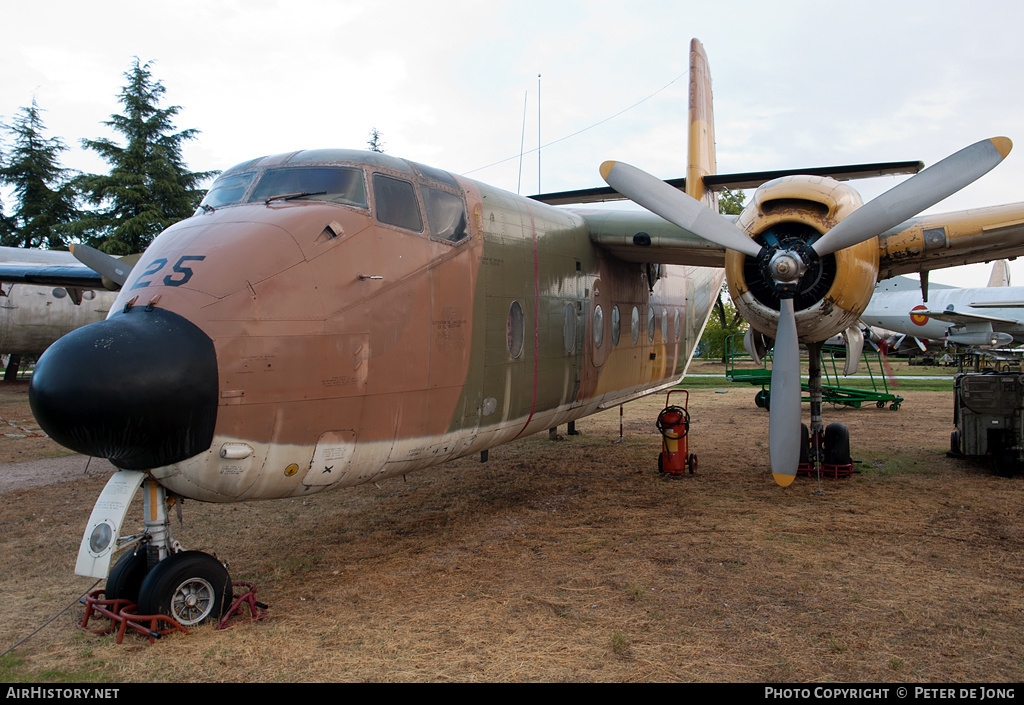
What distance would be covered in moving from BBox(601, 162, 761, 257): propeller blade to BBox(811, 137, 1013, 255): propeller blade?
44.3 inches

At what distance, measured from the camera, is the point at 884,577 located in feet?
18.6

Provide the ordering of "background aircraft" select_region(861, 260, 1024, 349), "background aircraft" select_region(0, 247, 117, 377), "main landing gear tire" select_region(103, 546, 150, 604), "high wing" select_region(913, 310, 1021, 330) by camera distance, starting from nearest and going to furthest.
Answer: "main landing gear tire" select_region(103, 546, 150, 604)
"background aircraft" select_region(0, 247, 117, 377)
"high wing" select_region(913, 310, 1021, 330)
"background aircraft" select_region(861, 260, 1024, 349)

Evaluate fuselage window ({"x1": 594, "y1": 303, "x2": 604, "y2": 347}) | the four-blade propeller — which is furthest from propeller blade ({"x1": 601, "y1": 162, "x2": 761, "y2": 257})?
fuselage window ({"x1": 594, "y1": 303, "x2": 604, "y2": 347})

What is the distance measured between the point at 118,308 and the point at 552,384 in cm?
452

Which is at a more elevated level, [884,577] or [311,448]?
[311,448]

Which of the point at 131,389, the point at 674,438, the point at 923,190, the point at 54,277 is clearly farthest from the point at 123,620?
the point at 54,277

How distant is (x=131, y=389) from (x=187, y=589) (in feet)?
5.40

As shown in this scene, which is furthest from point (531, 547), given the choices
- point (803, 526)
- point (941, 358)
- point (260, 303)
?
point (941, 358)

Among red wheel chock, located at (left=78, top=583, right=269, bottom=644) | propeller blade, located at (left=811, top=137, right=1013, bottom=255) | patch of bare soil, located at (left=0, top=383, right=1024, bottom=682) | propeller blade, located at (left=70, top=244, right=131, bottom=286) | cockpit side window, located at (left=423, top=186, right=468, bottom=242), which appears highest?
propeller blade, located at (left=811, top=137, right=1013, bottom=255)

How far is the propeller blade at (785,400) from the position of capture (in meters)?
6.86

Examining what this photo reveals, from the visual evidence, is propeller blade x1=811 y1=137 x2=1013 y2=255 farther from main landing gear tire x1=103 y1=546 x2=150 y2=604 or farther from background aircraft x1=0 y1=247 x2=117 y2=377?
background aircraft x1=0 y1=247 x2=117 y2=377

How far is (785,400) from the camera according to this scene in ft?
23.3

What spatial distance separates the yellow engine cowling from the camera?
7246 mm

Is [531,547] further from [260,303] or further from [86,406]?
[86,406]
